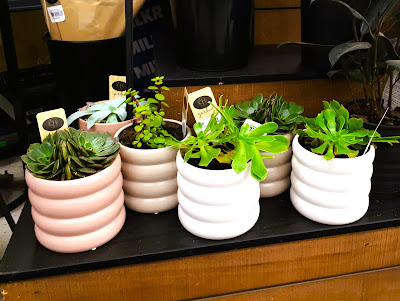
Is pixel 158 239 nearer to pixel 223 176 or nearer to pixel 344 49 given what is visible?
pixel 223 176

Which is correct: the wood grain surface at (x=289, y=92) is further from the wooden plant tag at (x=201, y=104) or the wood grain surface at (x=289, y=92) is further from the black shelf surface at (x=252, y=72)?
the wooden plant tag at (x=201, y=104)

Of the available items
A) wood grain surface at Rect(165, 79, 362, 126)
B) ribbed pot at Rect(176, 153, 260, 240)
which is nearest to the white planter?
ribbed pot at Rect(176, 153, 260, 240)

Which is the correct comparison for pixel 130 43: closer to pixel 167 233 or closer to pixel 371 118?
pixel 167 233

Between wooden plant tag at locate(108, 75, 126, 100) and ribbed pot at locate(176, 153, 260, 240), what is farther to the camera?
wooden plant tag at locate(108, 75, 126, 100)

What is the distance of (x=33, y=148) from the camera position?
87 centimetres

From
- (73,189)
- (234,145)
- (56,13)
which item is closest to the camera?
(73,189)

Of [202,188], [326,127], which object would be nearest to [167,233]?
[202,188]

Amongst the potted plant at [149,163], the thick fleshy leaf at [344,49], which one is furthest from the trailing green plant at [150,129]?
the thick fleshy leaf at [344,49]

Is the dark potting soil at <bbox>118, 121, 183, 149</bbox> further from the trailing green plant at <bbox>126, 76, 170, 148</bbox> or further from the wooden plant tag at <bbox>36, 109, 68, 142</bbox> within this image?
the wooden plant tag at <bbox>36, 109, 68, 142</bbox>

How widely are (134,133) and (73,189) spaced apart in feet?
0.79

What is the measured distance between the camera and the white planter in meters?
0.87

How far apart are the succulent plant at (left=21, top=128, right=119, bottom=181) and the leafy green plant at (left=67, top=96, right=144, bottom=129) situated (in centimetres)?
15

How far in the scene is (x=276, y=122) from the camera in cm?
101

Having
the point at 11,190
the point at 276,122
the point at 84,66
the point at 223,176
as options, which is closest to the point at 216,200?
the point at 223,176
